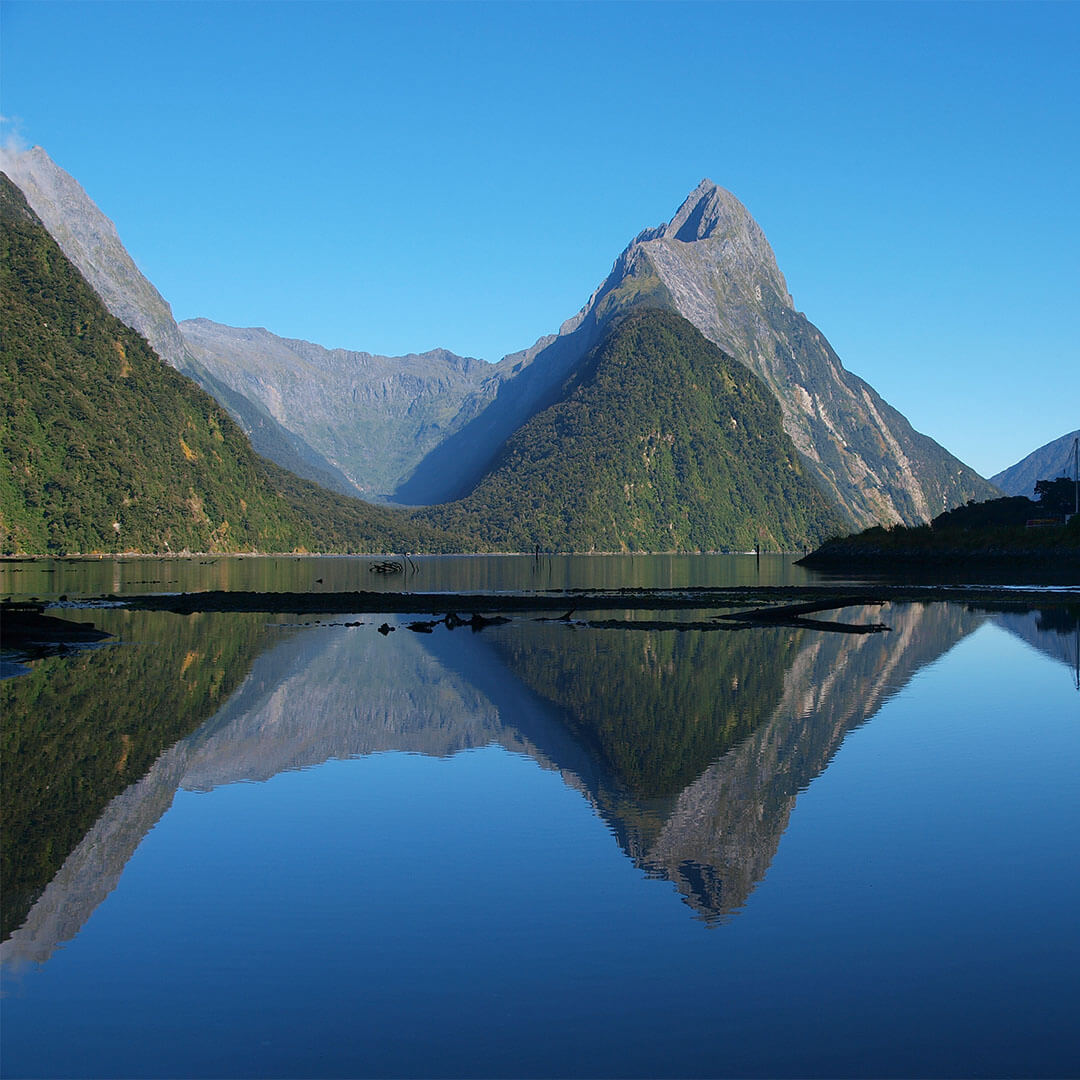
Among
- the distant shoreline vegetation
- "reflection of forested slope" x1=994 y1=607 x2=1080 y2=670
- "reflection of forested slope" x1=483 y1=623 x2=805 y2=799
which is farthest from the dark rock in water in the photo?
the distant shoreline vegetation

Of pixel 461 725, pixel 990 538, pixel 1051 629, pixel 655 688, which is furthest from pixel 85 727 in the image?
pixel 990 538

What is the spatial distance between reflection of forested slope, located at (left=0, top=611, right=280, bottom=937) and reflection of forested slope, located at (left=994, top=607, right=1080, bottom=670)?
35.0m

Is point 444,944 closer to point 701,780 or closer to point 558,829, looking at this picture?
point 558,829

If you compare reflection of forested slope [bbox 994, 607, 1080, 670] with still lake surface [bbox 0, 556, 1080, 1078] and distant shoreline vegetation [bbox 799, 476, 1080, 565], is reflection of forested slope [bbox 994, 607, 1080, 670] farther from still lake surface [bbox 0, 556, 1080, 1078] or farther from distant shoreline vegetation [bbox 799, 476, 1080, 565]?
distant shoreline vegetation [bbox 799, 476, 1080, 565]

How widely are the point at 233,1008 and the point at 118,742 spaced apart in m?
17.5

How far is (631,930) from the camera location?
1484cm

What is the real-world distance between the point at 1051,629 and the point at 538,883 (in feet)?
184

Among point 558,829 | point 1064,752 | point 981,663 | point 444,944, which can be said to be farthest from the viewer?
point 981,663

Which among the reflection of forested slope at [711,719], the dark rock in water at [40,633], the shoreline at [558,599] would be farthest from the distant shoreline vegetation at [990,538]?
the dark rock in water at [40,633]

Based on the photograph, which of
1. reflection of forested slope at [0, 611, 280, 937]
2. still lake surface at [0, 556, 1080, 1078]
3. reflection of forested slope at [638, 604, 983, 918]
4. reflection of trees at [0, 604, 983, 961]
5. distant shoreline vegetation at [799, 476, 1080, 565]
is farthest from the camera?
distant shoreline vegetation at [799, 476, 1080, 565]

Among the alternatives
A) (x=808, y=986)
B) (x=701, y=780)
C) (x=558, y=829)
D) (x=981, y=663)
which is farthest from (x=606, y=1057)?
(x=981, y=663)

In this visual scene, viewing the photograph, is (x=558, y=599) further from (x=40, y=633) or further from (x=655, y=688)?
(x=655, y=688)

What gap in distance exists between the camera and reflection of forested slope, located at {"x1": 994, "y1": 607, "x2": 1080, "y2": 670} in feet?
172

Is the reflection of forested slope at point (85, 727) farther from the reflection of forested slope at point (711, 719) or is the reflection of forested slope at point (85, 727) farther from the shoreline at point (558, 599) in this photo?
the shoreline at point (558, 599)
